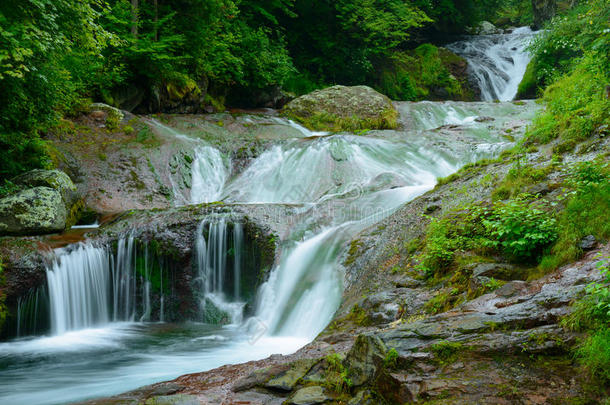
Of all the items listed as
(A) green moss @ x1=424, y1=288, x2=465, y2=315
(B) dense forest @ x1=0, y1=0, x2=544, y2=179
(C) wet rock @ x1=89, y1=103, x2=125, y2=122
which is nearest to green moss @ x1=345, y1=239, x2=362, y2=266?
(A) green moss @ x1=424, y1=288, x2=465, y2=315

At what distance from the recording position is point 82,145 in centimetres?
1126

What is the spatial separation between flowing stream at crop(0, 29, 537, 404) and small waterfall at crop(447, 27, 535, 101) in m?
11.1

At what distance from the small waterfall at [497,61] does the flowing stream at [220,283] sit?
36.6 ft

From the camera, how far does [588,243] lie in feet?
12.3

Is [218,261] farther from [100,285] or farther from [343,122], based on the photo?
[343,122]

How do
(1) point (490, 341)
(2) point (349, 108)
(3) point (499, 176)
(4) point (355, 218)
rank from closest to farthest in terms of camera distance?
(1) point (490, 341) < (3) point (499, 176) < (4) point (355, 218) < (2) point (349, 108)

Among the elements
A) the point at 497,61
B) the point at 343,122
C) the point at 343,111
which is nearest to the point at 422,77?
the point at 497,61

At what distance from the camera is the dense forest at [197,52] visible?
7.48 meters

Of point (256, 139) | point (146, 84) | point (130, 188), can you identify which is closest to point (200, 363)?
point (130, 188)

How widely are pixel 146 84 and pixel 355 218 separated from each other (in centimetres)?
977

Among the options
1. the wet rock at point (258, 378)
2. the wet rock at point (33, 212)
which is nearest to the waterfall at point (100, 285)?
the wet rock at point (33, 212)

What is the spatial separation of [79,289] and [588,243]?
809 centimetres

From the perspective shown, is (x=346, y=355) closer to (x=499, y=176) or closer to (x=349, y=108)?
(x=499, y=176)

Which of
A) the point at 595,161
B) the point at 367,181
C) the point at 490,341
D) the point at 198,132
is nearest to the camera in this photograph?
the point at 490,341
